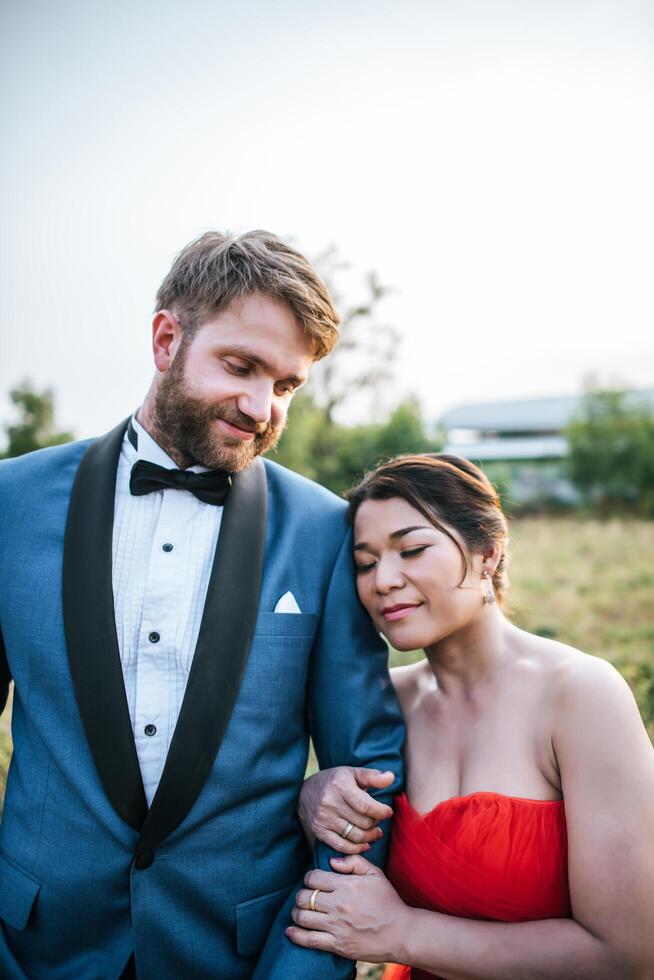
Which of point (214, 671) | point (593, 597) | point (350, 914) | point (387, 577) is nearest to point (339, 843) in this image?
point (350, 914)

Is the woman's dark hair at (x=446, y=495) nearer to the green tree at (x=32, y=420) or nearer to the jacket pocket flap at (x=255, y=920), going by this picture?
the jacket pocket flap at (x=255, y=920)

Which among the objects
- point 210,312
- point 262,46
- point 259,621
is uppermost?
point 262,46

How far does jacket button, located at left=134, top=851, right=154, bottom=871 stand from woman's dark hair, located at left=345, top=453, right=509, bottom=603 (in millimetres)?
1196

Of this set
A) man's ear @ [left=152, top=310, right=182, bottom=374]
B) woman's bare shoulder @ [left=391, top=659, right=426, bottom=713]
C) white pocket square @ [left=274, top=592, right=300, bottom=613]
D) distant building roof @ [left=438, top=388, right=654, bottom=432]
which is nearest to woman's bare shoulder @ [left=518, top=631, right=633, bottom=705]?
woman's bare shoulder @ [left=391, top=659, right=426, bottom=713]

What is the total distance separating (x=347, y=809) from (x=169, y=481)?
112cm

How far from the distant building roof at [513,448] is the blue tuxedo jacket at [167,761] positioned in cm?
3864

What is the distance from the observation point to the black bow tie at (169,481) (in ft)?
7.10

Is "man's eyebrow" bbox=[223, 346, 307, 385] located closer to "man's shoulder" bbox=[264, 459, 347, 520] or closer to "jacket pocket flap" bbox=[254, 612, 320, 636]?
"man's shoulder" bbox=[264, 459, 347, 520]

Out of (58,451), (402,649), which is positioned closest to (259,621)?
(402,649)

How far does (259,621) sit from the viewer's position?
211 centimetres

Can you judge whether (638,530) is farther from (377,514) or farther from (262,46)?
(377,514)

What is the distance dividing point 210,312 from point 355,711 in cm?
132

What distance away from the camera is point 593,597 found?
33.0 ft

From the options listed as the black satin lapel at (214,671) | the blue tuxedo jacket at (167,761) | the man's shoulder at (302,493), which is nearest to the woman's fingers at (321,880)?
the blue tuxedo jacket at (167,761)
